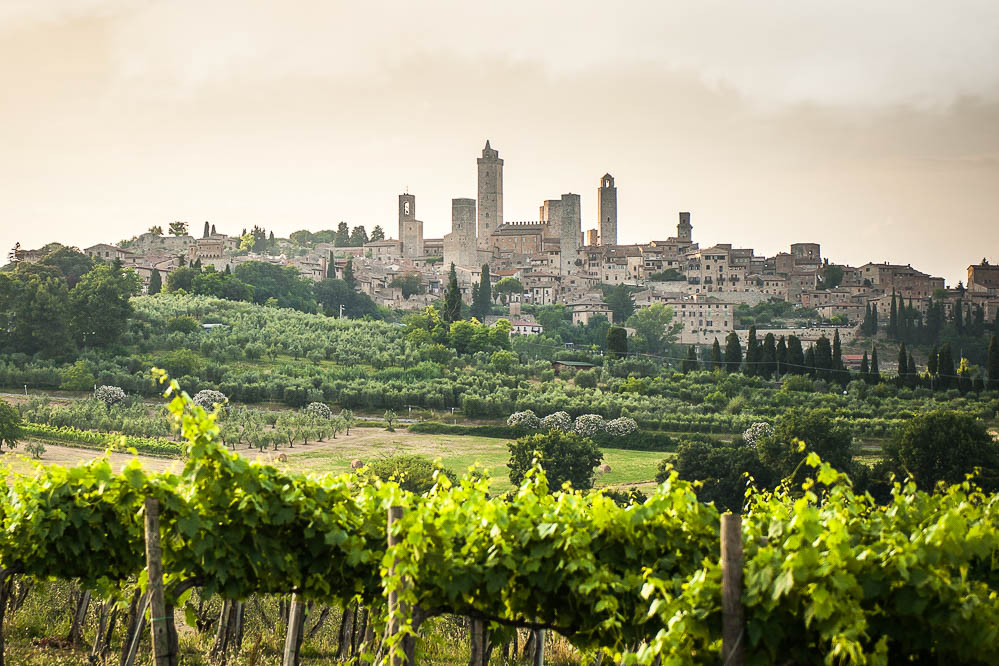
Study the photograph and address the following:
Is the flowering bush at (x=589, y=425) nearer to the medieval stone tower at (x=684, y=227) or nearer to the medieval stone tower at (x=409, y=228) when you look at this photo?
the medieval stone tower at (x=409, y=228)

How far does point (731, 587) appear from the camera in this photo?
2.85 m

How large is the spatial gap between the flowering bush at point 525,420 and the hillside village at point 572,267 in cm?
2818

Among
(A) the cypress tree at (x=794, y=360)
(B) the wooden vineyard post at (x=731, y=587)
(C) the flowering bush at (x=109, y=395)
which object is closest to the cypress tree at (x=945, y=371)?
(A) the cypress tree at (x=794, y=360)

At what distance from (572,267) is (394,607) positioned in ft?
257

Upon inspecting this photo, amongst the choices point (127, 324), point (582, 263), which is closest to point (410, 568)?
point (127, 324)

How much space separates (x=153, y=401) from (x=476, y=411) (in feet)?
34.9

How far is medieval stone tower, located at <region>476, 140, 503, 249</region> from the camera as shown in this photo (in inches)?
3563

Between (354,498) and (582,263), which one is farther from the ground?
(582,263)

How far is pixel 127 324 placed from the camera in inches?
1561

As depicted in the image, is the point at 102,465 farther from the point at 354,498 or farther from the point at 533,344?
the point at 533,344

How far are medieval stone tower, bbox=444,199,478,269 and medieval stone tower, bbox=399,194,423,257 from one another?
15.2 ft

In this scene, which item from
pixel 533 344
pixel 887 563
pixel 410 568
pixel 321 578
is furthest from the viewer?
pixel 533 344

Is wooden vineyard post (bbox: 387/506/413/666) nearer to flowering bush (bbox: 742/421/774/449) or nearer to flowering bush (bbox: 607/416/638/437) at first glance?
flowering bush (bbox: 742/421/774/449)

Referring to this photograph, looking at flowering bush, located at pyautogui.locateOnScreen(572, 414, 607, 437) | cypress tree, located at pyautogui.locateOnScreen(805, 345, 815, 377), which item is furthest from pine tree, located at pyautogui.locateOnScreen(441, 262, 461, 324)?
flowering bush, located at pyautogui.locateOnScreen(572, 414, 607, 437)
